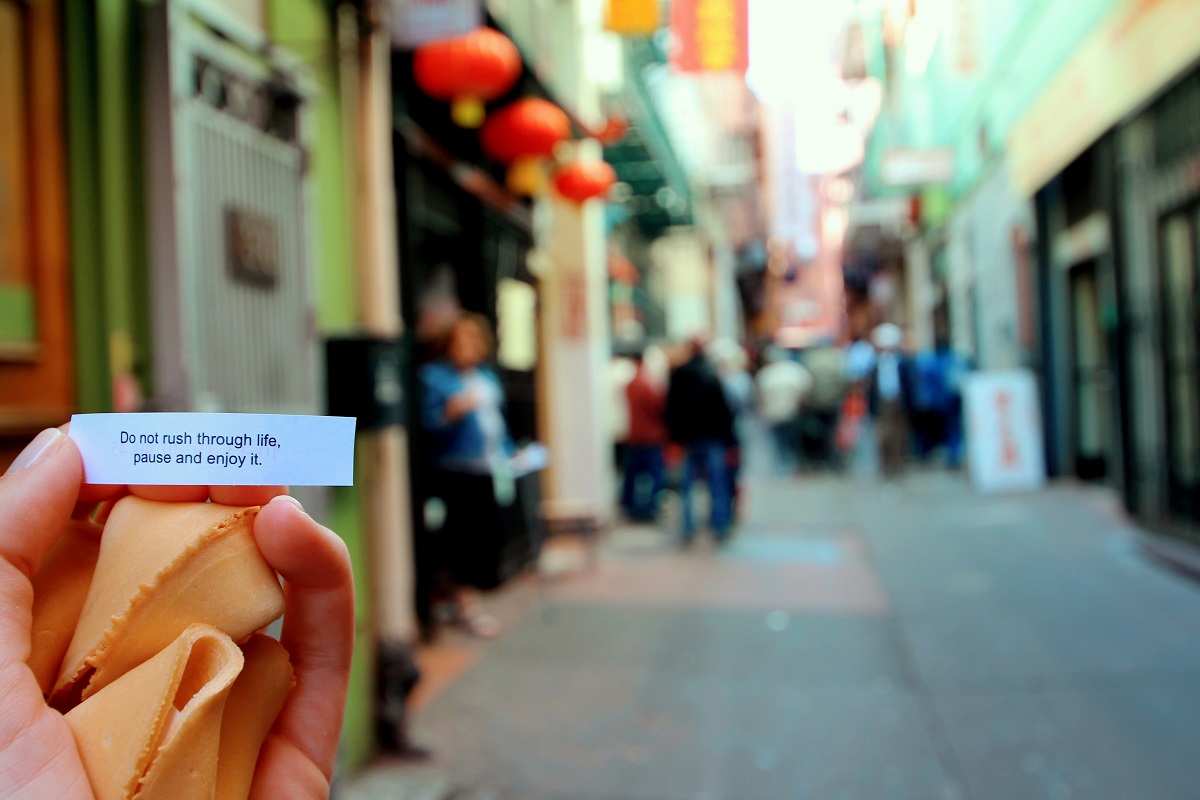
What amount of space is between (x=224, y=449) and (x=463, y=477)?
545cm

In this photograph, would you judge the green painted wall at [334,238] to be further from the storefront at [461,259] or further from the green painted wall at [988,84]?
the green painted wall at [988,84]

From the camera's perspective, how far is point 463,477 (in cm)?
629

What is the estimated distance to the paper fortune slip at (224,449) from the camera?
88 cm

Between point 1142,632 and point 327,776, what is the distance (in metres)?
5.56

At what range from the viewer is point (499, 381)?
8102 mm

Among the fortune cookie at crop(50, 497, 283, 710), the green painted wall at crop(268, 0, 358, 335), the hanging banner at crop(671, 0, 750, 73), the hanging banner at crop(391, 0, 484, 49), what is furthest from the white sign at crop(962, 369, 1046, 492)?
the fortune cookie at crop(50, 497, 283, 710)

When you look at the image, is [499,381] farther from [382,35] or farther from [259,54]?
[259,54]

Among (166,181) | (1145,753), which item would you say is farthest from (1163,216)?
(166,181)

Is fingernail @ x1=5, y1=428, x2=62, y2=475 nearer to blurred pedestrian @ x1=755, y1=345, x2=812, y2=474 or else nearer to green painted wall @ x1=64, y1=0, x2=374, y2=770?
green painted wall @ x1=64, y1=0, x2=374, y2=770

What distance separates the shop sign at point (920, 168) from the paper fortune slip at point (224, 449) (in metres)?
14.1

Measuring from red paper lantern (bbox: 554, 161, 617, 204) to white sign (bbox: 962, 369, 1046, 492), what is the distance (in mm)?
5391

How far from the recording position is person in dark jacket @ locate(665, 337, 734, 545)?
9.12m

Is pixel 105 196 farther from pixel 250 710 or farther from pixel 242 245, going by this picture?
pixel 250 710

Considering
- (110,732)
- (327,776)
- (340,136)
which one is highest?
(340,136)
